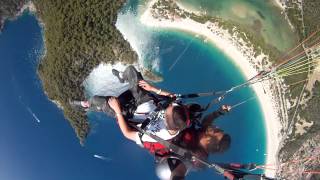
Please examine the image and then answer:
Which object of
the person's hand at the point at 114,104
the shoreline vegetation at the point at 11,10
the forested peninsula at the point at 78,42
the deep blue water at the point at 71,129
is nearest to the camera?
the person's hand at the point at 114,104

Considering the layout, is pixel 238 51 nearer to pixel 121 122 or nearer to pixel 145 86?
pixel 145 86

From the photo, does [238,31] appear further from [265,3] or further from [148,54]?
[148,54]

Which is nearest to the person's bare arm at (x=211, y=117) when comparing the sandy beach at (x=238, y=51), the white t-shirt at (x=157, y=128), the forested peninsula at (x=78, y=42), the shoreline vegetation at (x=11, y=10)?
the white t-shirt at (x=157, y=128)

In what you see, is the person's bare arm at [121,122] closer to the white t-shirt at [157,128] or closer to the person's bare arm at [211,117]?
the white t-shirt at [157,128]

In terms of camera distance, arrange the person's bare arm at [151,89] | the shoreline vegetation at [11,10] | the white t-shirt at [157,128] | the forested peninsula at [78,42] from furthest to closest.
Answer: the forested peninsula at [78,42]
the shoreline vegetation at [11,10]
the person's bare arm at [151,89]
the white t-shirt at [157,128]

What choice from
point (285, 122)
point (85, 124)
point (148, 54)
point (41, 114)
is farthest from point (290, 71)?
point (41, 114)

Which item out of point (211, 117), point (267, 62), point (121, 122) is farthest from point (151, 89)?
point (267, 62)

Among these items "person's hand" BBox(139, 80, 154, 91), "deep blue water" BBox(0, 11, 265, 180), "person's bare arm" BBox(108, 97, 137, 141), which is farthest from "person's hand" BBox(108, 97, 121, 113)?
"deep blue water" BBox(0, 11, 265, 180)

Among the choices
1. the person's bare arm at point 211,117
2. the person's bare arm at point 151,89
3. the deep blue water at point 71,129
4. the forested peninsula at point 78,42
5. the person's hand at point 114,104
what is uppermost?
the forested peninsula at point 78,42
